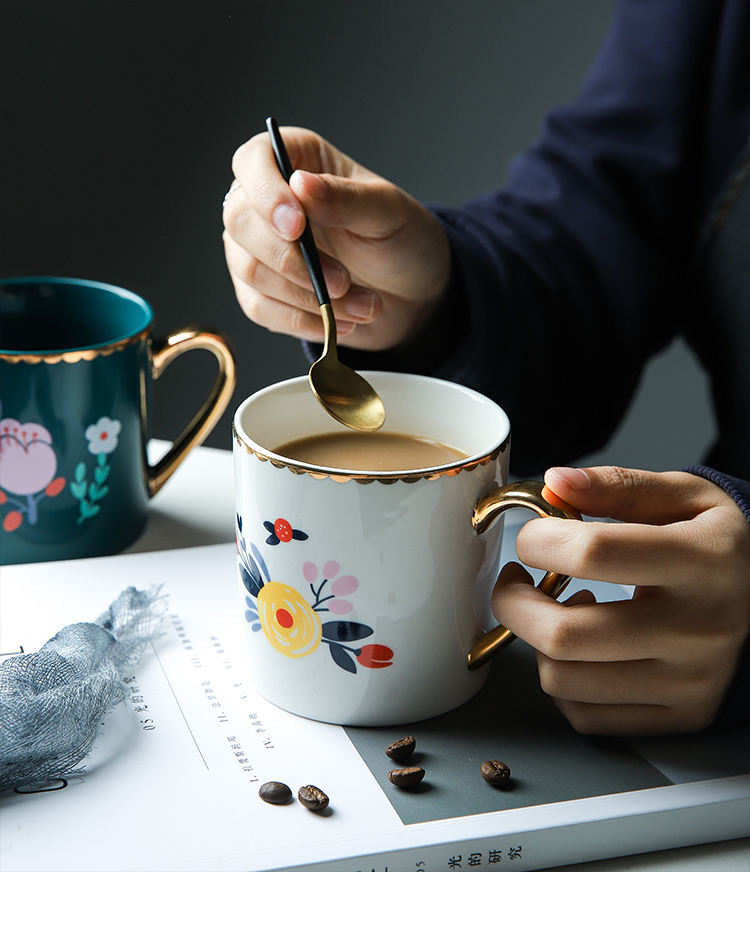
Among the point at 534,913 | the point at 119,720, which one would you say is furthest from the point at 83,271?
the point at 534,913

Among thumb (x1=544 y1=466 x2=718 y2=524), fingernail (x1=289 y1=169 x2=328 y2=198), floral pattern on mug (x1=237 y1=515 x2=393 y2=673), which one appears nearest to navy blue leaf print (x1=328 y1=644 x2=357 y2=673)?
floral pattern on mug (x1=237 y1=515 x2=393 y2=673)

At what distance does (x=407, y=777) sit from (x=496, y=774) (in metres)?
0.04

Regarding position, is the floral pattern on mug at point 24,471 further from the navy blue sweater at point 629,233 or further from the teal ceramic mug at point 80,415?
the navy blue sweater at point 629,233

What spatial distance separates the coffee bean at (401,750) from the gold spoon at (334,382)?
0.53 ft

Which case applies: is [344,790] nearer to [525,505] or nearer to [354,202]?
[525,505]

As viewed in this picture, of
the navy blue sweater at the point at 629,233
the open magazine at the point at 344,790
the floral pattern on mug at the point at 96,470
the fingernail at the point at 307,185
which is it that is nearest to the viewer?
the open magazine at the point at 344,790

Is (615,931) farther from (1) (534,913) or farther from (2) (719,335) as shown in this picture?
(2) (719,335)

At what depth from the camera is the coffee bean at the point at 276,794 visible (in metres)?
0.35

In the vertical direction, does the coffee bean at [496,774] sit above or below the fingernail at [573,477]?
below

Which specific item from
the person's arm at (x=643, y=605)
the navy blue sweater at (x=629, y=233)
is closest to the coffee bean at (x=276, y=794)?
the person's arm at (x=643, y=605)

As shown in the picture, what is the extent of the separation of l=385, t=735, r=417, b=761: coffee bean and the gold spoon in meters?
0.16

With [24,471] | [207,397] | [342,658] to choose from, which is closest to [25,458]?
[24,471]

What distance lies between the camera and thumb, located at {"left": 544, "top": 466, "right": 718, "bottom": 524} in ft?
1.27

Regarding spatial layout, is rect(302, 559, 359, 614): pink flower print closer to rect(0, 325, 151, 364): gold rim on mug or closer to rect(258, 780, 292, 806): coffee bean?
rect(258, 780, 292, 806): coffee bean
